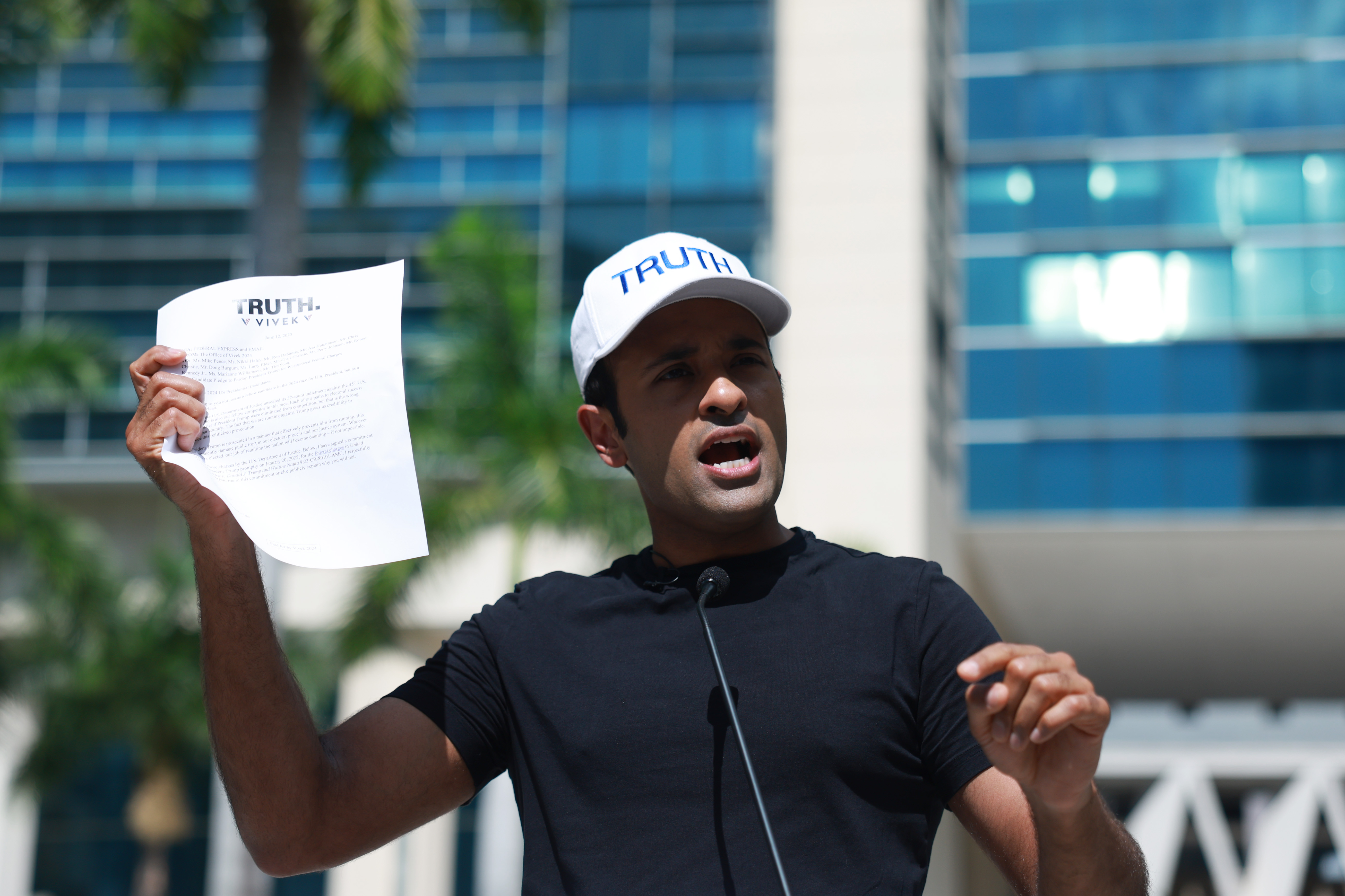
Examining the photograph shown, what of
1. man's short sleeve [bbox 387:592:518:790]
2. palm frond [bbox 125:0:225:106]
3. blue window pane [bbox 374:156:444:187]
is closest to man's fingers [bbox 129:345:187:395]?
man's short sleeve [bbox 387:592:518:790]

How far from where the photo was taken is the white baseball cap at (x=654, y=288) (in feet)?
7.24

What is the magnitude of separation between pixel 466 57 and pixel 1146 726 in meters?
17.5

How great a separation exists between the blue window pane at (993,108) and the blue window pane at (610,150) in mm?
5947

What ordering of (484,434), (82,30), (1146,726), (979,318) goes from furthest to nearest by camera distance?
1. (1146,726)
2. (979,318)
3. (484,434)
4. (82,30)

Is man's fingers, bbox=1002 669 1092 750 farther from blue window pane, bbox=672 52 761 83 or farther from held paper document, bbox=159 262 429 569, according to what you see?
blue window pane, bbox=672 52 761 83

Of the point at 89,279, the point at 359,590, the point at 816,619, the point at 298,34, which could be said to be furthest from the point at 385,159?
the point at 89,279

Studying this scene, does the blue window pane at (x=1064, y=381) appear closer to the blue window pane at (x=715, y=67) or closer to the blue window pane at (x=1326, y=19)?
the blue window pane at (x=1326, y=19)

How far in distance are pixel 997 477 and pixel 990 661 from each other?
23127 millimetres

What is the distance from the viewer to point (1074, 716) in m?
1.57

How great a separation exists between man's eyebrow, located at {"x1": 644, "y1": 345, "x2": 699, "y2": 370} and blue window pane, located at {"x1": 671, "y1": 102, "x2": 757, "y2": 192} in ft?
85.5

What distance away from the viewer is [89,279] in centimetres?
3145

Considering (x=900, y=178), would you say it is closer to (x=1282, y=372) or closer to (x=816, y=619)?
(x=1282, y=372)

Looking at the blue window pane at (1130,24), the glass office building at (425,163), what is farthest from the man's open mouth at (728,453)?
the glass office building at (425,163)

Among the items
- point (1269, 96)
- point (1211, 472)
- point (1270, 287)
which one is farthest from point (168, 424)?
point (1269, 96)
